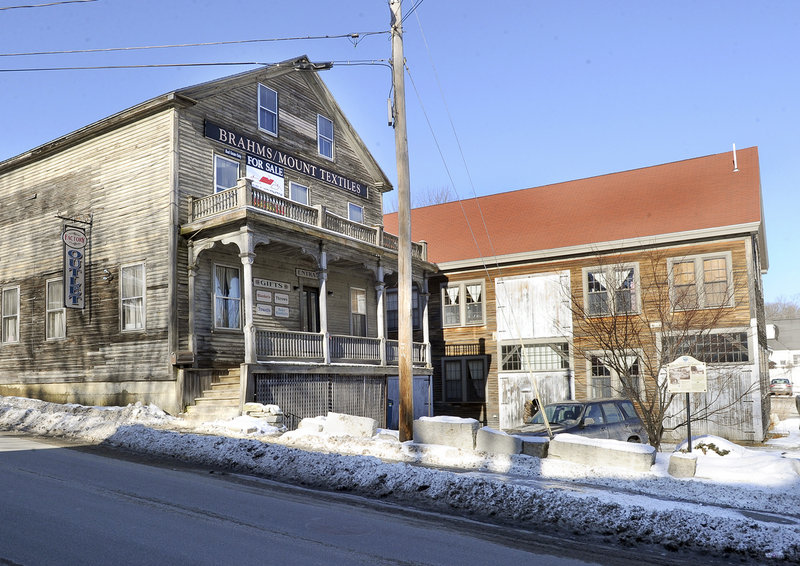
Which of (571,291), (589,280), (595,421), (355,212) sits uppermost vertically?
(355,212)

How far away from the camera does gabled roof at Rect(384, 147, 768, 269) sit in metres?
24.4

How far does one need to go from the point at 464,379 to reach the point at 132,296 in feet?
46.8

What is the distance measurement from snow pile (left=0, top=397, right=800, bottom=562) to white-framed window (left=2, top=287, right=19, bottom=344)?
778cm

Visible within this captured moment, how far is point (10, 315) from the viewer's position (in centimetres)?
2259

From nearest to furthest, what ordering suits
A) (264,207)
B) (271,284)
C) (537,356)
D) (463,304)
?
(264,207) → (271,284) → (537,356) → (463,304)

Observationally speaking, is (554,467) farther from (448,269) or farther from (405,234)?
(448,269)

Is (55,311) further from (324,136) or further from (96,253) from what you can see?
(324,136)

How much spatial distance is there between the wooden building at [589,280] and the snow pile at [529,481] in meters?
10.2

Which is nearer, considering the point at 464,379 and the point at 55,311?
the point at 55,311

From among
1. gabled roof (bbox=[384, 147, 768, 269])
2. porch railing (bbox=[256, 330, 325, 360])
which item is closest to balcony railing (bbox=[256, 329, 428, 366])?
porch railing (bbox=[256, 330, 325, 360])

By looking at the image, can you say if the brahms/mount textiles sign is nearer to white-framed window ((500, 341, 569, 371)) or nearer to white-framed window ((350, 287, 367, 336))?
white-framed window ((350, 287, 367, 336))

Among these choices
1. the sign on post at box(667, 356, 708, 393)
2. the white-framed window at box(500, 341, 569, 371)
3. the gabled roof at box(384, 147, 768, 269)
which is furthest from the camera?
the white-framed window at box(500, 341, 569, 371)

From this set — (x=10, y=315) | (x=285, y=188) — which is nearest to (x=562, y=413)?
(x=285, y=188)

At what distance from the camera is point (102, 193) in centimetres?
2031
